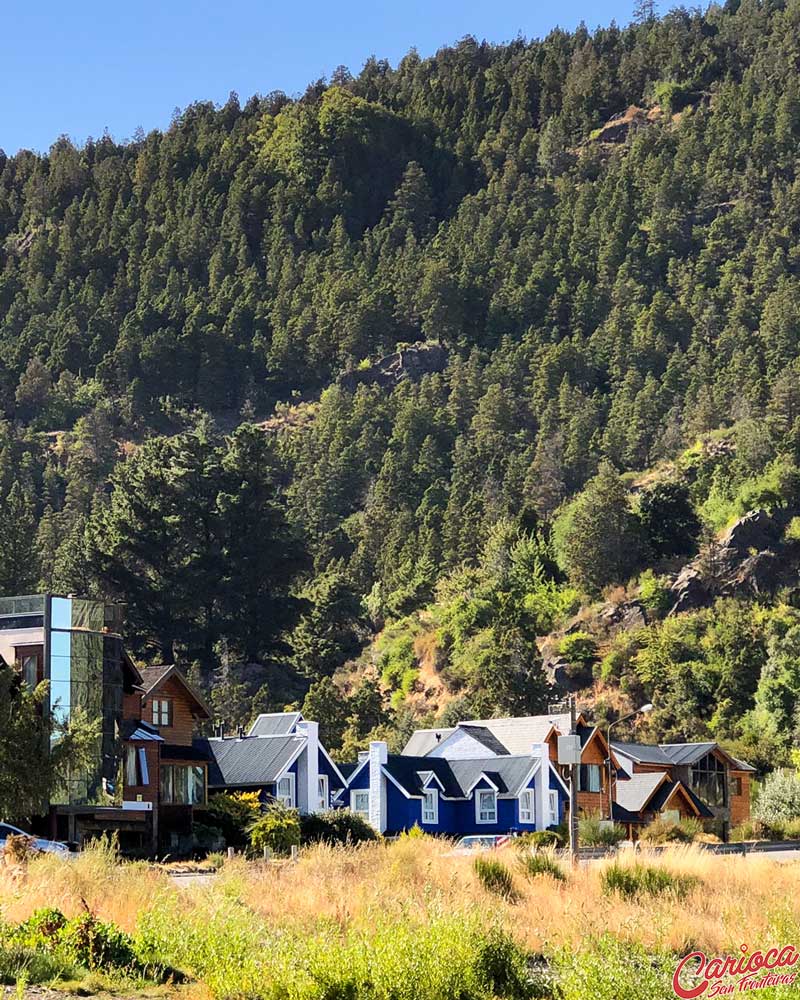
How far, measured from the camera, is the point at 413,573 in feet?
403

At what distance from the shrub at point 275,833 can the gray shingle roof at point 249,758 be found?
8.88 metres

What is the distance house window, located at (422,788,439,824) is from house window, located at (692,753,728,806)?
1468 cm

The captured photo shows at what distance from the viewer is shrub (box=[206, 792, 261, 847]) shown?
5900cm

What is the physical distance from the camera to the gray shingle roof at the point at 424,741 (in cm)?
7700

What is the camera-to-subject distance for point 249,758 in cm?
6775

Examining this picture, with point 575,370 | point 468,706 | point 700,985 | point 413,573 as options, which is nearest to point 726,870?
point 700,985

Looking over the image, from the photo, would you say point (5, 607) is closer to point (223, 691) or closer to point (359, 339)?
point (223, 691)

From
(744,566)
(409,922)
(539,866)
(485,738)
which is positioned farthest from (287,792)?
(744,566)

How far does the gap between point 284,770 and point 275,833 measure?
33.8ft

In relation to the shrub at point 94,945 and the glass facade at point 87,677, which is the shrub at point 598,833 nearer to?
the glass facade at point 87,677

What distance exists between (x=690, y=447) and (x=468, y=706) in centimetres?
3950

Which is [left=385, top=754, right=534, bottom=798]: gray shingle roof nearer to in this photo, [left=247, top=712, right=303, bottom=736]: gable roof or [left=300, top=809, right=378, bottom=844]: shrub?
[left=247, top=712, right=303, bottom=736]: gable roof

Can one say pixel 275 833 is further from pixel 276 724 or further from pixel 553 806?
pixel 553 806

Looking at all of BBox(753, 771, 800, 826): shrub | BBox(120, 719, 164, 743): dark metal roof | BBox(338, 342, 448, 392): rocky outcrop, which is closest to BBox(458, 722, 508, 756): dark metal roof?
BBox(753, 771, 800, 826): shrub
